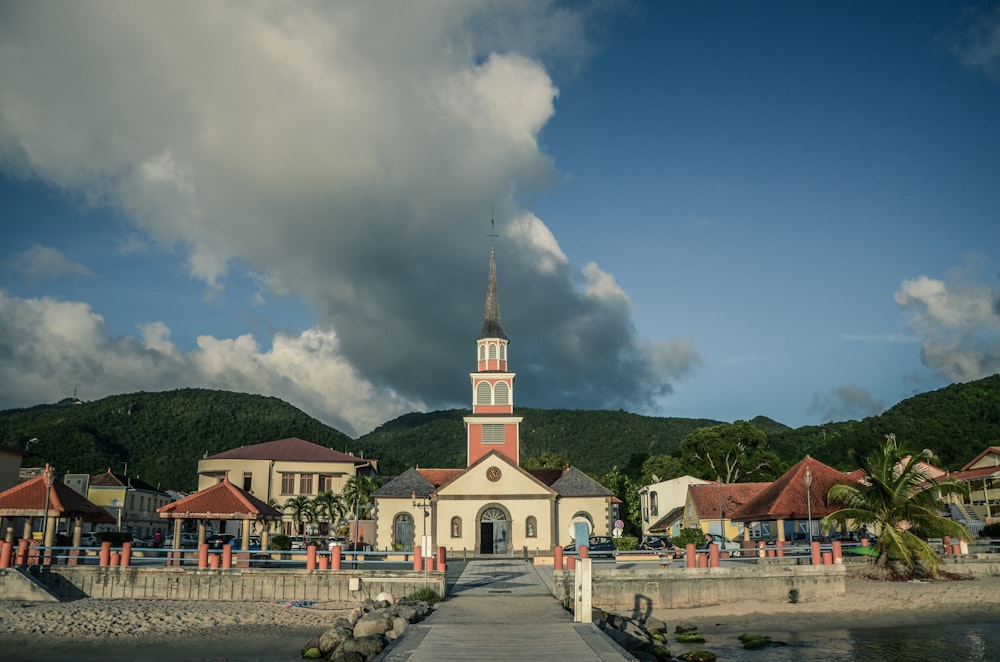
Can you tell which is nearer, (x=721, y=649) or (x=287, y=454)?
(x=721, y=649)

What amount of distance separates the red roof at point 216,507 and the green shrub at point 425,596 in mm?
10894

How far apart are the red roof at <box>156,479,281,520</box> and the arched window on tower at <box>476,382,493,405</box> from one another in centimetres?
2406

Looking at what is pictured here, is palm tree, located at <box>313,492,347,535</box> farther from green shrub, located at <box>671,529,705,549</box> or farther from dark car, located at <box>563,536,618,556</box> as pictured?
green shrub, located at <box>671,529,705,549</box>

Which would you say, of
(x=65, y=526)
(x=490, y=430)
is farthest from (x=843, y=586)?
(x=65, y=526)

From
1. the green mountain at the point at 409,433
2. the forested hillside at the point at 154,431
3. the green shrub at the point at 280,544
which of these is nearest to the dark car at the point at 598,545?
the green shrub at the point at 280,544

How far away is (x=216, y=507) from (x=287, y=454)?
4569cm

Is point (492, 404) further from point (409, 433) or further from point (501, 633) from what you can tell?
point (409, 433)

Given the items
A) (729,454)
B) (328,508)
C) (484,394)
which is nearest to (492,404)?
(484,394)

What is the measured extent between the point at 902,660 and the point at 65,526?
56.0 meters

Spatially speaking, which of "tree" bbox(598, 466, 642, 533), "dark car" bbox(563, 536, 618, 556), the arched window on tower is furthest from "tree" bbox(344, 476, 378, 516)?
"tree" bbox(598, 466, 642, 533)

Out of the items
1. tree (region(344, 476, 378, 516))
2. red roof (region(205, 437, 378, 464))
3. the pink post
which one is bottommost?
the pink post

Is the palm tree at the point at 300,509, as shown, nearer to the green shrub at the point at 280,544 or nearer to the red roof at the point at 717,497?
the green shrub at the point at 280,544

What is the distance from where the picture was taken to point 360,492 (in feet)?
203

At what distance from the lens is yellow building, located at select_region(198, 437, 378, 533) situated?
7506 centimetres
